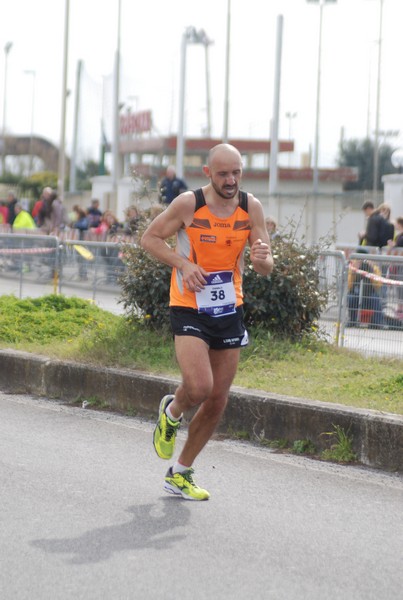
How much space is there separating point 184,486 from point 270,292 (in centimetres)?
416

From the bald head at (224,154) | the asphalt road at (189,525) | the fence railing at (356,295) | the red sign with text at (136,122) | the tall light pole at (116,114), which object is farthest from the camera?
the red sign with text at (136,122)

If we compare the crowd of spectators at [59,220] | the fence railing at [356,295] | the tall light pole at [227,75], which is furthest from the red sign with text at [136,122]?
the fence railing at [356,295]

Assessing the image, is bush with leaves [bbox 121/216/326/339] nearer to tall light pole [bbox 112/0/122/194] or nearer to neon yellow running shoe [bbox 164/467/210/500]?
neon yellow running shoe [bbox 164/467/210/500]

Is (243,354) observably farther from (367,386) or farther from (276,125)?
(276,125)

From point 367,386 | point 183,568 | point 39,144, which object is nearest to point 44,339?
point 367,386

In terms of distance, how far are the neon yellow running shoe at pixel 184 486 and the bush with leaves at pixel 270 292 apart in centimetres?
396

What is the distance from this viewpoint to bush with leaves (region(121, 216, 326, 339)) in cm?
1056

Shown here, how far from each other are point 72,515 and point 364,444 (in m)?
2.41

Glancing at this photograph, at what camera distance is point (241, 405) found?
8516 millimetres

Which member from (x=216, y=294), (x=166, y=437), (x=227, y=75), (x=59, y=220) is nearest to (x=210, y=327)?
(x=216, y=294)

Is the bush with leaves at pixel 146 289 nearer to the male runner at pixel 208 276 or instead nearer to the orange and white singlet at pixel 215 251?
the male runner at pixel 208 276

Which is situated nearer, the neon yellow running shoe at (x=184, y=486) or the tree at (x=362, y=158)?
the neon yellow running shoe at (x=184, y=486)

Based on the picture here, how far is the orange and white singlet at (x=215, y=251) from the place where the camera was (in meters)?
6.39

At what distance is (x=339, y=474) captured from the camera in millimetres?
7324
